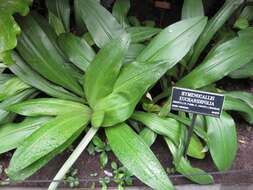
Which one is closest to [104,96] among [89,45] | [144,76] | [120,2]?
[144,76]

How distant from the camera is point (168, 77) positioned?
170 centimetres

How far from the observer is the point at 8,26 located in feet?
4.21

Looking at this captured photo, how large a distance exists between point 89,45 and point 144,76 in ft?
1.22

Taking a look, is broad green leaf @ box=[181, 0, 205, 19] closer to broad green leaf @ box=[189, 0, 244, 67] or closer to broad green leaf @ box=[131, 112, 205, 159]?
broad green leaf @ box=[189, 0, 244, 67]

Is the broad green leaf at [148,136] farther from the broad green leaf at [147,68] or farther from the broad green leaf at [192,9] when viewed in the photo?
the broad green leaf at [192,9]

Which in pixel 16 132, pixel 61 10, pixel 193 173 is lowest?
pixel 193 173

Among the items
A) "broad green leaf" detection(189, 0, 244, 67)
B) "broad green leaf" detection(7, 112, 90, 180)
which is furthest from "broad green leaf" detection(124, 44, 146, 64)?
"broad green leaf" detection(7, 112, 90, 180)

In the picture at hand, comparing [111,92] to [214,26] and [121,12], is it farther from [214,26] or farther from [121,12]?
[214,26]

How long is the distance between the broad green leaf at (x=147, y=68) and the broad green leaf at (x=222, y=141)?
30 centimetres

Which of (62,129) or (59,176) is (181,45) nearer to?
(62,129)

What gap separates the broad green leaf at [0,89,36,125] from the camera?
1.48 m

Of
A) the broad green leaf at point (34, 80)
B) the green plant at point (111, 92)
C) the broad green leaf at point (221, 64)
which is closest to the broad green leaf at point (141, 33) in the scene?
the green plant at point (111, 92)

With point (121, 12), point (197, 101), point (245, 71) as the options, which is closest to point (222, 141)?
point (197, 101)

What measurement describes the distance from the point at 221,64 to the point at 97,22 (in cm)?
55
